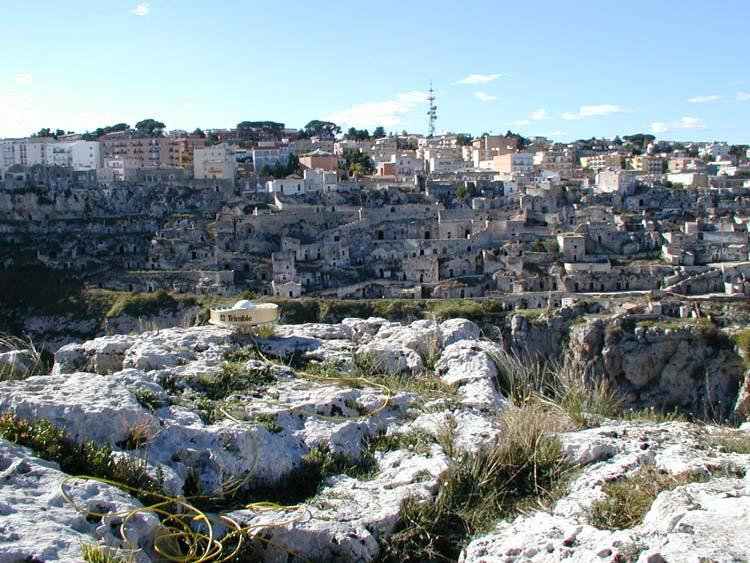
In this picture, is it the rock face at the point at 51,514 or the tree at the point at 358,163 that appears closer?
the rock face at the point at 51,514

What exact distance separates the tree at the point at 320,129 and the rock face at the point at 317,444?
93987mm

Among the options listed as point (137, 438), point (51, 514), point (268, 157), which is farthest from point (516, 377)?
point (268, 157)

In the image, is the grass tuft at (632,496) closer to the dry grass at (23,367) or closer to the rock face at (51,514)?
the rock face at (51,514)

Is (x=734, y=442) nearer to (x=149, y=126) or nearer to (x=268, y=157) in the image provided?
(x=268, y=157)

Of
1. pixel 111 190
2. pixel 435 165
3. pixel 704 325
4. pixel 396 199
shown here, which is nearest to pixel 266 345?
pixel 704 325

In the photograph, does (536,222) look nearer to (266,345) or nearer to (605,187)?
(605,187)

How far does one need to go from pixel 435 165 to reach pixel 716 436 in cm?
6915

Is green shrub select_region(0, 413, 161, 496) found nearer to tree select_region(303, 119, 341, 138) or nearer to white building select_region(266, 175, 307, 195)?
white building select_region(266, 175, 307, 195)

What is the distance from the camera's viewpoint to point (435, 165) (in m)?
73.8

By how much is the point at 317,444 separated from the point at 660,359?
2910 centimetres

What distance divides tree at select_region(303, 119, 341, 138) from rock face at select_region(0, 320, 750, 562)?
94.0 m

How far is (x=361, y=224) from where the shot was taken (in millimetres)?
50719

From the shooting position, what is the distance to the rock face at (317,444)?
397 cm

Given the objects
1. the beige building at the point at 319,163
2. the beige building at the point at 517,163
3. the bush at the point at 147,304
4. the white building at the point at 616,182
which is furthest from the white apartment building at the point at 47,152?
the white building at the point at 616,182
